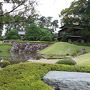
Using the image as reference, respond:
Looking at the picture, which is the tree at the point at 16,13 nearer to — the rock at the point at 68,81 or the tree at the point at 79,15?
the rock at the point at 68,81

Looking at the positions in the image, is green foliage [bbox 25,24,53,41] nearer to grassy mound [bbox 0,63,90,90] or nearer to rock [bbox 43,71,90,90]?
grassy mound [bbox 0,63,90,90]

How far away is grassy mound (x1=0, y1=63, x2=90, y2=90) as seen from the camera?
8.29m

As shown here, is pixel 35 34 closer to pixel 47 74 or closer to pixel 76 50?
pixel 76 50

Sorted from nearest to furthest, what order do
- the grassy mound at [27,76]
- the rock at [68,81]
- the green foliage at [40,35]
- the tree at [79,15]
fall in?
the grassy mound at [27,76]
the rock at [68,81]
the tree at [79,15]
the green foliage at [40,35]

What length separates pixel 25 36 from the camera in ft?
240

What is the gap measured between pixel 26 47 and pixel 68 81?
179ft

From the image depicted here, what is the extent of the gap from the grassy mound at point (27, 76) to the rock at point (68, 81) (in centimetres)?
28

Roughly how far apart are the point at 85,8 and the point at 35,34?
17.1 metres

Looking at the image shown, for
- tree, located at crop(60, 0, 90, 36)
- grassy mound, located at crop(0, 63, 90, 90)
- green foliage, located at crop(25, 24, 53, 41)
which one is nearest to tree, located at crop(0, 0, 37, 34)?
grassy mound, located at crop(0, 63, 90, 90)

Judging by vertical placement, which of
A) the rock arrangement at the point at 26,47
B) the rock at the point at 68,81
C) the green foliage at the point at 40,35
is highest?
the rock at the point at 68,81

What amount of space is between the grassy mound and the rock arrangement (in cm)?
5126

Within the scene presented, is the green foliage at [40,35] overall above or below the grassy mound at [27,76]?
below

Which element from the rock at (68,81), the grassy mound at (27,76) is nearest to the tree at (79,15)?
the grassy mound at (27,76)

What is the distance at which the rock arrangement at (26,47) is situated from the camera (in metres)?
61.8
